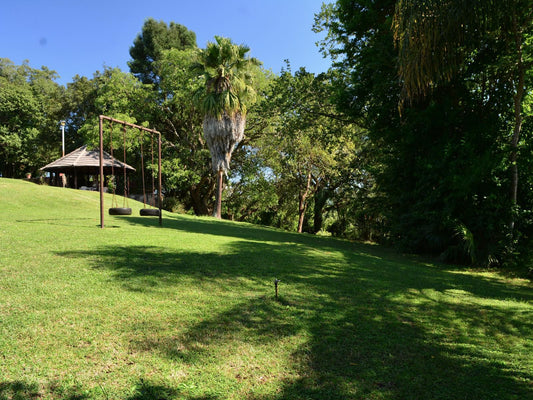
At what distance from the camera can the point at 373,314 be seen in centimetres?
430

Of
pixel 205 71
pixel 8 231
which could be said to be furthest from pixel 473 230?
pixel 205 71

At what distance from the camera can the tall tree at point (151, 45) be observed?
34.8m

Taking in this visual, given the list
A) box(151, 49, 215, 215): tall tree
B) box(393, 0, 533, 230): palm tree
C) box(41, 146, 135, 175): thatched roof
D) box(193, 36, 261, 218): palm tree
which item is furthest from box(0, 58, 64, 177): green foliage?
box(393, 0, 533, 230): palm tree

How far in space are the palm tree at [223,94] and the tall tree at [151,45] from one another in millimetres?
16593

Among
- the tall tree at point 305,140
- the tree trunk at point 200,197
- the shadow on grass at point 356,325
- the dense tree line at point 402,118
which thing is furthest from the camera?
the tree trunk at point 200,197

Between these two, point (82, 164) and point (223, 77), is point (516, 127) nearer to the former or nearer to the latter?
point (223, 77)

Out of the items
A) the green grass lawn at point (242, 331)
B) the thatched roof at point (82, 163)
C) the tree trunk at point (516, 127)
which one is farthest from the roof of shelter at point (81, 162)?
the tree trunk at point (516, 127)

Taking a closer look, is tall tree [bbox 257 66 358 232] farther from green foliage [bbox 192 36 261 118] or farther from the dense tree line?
green foliage [bbox 192 36 261 118]

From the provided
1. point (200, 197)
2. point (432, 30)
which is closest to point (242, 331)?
point (432, 30)

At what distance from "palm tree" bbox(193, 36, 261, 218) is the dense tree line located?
85mm

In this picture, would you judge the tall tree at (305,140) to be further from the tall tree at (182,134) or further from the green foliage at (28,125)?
the green foliage at (28,125)

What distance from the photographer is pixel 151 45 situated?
35125mm

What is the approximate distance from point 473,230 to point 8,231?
1249cm

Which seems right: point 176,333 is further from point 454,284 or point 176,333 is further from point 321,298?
point 454,284
